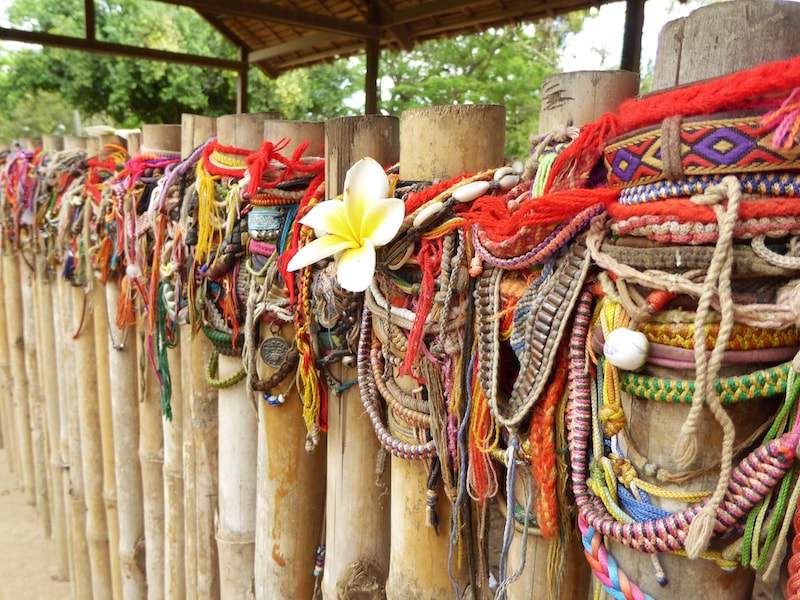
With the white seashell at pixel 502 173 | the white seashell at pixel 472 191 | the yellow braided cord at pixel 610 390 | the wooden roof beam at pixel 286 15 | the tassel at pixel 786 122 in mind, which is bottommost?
the yellow braided cord at pixel 610 390

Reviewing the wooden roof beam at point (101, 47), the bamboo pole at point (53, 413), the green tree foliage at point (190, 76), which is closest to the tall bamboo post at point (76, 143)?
the bamboo pole at point (53, 413)

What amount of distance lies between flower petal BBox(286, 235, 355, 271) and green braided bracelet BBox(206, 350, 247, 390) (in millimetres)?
517

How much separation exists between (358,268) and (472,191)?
21cm

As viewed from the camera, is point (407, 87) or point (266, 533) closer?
point (266, 533)

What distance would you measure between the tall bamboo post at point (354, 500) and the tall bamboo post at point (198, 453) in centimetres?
50

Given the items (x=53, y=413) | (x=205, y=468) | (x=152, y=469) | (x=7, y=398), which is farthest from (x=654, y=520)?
(x=7, y=398)

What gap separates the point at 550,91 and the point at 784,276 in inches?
16.6

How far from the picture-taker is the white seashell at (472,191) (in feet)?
3.13

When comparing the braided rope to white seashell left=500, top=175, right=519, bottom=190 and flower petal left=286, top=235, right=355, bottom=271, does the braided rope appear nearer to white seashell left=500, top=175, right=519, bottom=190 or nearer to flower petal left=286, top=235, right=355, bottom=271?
white seashell left=500, top=175, right=519, bottom=190

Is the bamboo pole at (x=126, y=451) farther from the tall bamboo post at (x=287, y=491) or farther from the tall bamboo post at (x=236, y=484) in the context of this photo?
the tall bamboo post at (x=287, y=491)

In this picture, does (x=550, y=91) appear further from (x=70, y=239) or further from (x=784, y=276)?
(x=70, y=239)

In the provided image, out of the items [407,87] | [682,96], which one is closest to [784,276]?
[682,96]

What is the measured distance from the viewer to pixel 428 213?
97 centimetres

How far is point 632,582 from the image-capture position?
80 cm
